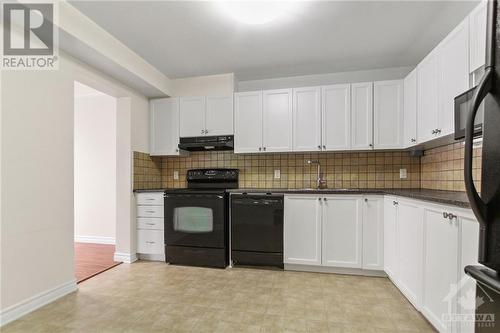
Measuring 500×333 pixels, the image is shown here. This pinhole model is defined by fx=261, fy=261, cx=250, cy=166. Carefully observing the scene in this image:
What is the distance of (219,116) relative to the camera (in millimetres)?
3533

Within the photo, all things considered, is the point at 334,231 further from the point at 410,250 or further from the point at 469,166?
the point at 469,166

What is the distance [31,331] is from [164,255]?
161cm

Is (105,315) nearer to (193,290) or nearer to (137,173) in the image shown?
(193,290)

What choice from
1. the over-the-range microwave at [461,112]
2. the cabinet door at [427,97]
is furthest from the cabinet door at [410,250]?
the cabinet door at [427,97]

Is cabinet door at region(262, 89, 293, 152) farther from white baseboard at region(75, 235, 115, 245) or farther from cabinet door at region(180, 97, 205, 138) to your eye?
white baseboard at region(75, 235, 115, 245)

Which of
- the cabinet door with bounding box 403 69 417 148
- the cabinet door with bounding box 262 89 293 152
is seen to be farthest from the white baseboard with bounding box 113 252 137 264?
the cabinet door with bounding box 403 69 417 148

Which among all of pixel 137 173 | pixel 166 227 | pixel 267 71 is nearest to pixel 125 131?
pixel 137 173

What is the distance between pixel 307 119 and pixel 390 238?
1.61 m

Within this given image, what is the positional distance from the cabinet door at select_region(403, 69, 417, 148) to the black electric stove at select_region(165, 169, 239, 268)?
214 cm

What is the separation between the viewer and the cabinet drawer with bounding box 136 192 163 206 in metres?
3.40

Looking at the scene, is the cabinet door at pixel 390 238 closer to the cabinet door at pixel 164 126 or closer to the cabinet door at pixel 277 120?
the cabinet door at pixel 277 120

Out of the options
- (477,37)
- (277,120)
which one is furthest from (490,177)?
(277,120)

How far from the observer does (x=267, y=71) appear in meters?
3.49

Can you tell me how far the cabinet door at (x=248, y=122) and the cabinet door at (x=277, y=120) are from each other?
79 millimetres
